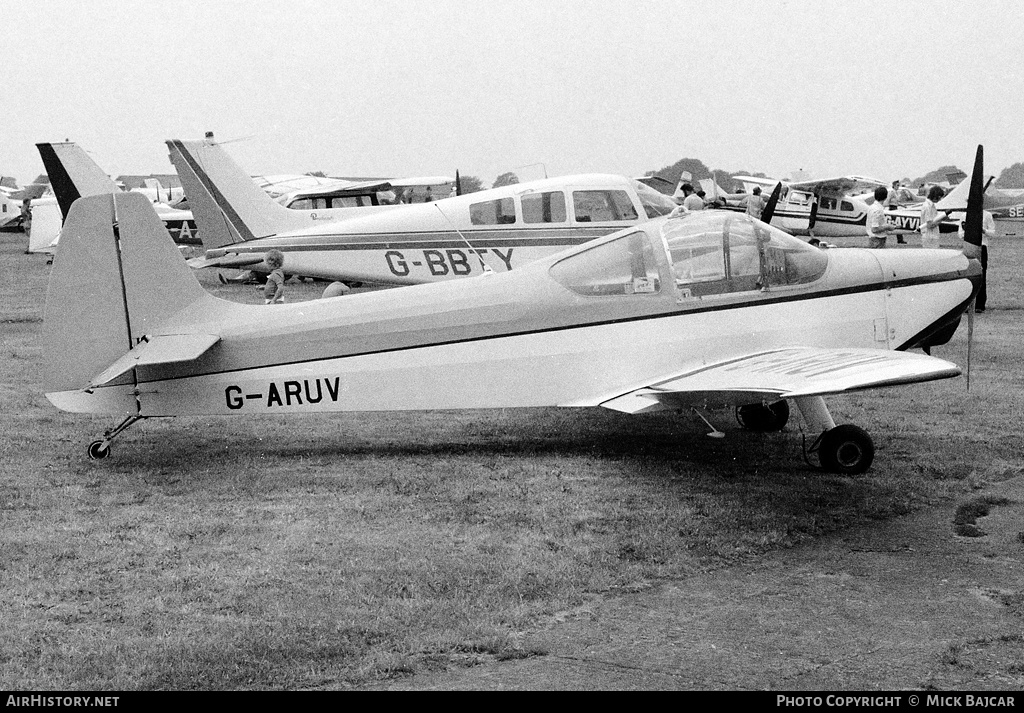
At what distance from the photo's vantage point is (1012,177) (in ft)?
201

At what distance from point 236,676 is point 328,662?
13.4 inches

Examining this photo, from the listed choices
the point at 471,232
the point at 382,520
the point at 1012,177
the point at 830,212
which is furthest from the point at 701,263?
the point at 1012,177

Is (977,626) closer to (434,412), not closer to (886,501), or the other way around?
(886,501)

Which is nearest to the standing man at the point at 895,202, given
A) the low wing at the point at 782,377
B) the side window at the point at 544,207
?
the side window at the point at 544,207

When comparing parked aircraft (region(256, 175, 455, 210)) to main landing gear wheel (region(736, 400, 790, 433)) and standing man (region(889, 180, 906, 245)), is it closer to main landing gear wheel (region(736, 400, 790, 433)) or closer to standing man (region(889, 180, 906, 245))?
standing man (region(889, 180, 906, 245))

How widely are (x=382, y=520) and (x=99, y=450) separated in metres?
2.44

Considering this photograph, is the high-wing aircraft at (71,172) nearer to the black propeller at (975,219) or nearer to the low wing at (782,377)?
the low wing at (782,377)

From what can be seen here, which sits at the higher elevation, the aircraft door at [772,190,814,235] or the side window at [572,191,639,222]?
the side window at [572,191,639,222]

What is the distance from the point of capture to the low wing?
18.5 ft

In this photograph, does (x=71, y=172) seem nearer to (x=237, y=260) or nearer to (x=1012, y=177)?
(x=237, y=260)

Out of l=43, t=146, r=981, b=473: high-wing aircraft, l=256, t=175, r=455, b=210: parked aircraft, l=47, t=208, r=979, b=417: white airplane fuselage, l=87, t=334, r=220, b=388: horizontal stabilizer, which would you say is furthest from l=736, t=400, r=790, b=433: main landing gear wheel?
l=256, t=175, r=455, b=210: parked aircraft

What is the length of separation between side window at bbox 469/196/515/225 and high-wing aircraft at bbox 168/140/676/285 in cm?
1

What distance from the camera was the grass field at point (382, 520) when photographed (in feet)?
13.9
